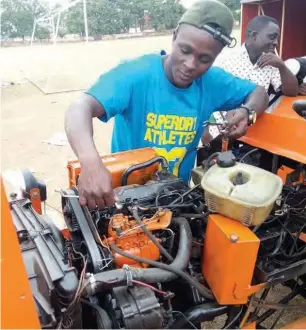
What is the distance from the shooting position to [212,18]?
1951 mm

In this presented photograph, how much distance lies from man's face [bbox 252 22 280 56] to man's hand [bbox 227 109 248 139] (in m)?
1.37

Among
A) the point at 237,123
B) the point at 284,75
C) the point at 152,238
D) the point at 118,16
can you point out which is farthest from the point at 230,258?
the point at 118,16

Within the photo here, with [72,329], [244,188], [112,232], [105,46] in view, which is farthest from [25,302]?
[105,46]

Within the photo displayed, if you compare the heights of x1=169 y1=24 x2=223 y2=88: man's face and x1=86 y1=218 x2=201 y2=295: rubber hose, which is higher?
x1=169 y1=24 x2=223 y2=88: man's face

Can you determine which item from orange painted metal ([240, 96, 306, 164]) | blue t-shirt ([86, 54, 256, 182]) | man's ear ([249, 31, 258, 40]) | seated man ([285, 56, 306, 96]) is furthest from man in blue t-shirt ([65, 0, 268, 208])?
man's ear ([249, 31, 258, 40])

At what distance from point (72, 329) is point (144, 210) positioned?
1.84 ft

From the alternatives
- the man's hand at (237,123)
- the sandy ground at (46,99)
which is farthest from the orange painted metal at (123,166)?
the sandy ground at (46,99)

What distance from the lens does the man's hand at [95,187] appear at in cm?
147

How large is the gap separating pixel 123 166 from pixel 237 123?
2.33ft

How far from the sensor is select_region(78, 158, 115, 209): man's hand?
1.47 metres

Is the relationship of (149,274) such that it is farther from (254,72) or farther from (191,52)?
(254,72)

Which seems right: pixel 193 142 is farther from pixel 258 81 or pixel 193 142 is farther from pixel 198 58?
pixel 258 81

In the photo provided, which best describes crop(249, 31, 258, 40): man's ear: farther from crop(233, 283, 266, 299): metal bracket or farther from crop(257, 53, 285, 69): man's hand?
crop(233, 283, 266, 299): metal bracket

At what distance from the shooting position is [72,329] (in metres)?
1.28
